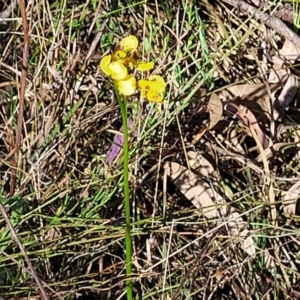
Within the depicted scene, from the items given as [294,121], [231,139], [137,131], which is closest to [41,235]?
[137,131]

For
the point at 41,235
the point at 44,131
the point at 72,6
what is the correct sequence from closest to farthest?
1. the point at 41,235
2. the point at 44,131
3. the point at 72,6

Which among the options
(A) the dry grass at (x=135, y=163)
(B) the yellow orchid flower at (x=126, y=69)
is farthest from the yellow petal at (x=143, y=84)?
(A) the dry grass at (x=135, y=163)

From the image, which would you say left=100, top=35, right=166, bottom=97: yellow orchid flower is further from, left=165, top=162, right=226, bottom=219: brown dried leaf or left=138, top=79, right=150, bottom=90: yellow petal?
left=165, top=162, right=226, bottom=219: brown dried leaf

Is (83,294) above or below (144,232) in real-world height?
below

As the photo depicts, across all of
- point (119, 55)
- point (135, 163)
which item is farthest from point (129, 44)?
point (135, 163)

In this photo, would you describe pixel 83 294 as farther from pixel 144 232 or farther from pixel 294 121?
pixel 294 121

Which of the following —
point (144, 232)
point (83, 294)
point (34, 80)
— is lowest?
point (83, 294)

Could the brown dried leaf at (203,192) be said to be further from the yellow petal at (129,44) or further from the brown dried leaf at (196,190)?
the yellow petal at (129,44)
